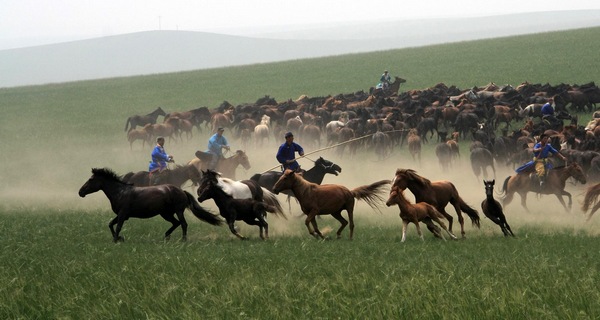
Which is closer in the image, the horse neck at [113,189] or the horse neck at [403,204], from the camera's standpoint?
the horse neck at [403,204]

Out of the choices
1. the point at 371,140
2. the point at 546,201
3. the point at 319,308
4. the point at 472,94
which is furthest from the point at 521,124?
the point at 319,308

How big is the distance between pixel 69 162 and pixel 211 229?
26.9 meters

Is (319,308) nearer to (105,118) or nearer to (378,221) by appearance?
(378,221)

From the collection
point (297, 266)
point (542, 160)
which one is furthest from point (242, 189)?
point (542, 160)

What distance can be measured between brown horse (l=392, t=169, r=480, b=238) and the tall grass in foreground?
24.5 inches

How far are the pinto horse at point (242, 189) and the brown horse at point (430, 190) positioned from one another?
8.99 feet

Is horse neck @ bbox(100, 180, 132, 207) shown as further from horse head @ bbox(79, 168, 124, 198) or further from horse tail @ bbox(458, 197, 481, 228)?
horse tail @ bbox(458, 197, 481, 228)

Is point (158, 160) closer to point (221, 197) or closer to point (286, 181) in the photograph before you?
point (221, 197)

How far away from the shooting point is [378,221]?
850 inches

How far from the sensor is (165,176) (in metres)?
25.0

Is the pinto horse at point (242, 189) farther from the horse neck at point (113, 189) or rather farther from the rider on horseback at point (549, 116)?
the rider on horseback at point (549, 116)

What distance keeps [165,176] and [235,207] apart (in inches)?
282

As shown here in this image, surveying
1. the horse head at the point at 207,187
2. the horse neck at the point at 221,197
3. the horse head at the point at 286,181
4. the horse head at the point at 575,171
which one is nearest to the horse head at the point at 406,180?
the horse head at the point at 286,181

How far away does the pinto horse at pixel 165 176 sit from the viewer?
24.8m
